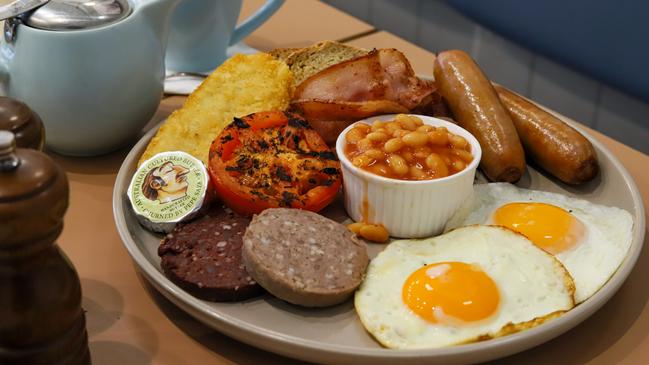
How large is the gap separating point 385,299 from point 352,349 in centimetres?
18

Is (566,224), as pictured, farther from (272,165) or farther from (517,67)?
(517,67)

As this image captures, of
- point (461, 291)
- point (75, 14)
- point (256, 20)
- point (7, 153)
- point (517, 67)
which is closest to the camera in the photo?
point (7, 153)

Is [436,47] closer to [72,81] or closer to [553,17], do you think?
[553,17]

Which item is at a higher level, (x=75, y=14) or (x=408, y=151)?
(x=75, y=14)

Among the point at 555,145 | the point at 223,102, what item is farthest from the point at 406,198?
the point at 223,102

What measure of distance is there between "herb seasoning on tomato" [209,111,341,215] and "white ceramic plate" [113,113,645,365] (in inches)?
7.3

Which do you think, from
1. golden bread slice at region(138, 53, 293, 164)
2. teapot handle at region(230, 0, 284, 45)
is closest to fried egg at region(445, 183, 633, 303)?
golden bread slice at region(138, 53, 293, 164)

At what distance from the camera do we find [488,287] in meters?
1.43

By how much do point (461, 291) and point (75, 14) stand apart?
1.06 meters

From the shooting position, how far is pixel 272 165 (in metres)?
1.74

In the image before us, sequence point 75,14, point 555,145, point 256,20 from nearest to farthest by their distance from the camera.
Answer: point 75,14
point 555,145
point 256,20

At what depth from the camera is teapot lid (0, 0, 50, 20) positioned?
1722 mm

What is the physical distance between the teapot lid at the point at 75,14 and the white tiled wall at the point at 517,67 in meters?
2.12

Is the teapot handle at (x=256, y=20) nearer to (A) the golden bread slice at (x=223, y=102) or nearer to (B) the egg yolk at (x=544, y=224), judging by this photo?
(A) the golden bread slice at (x=223, y=102)
